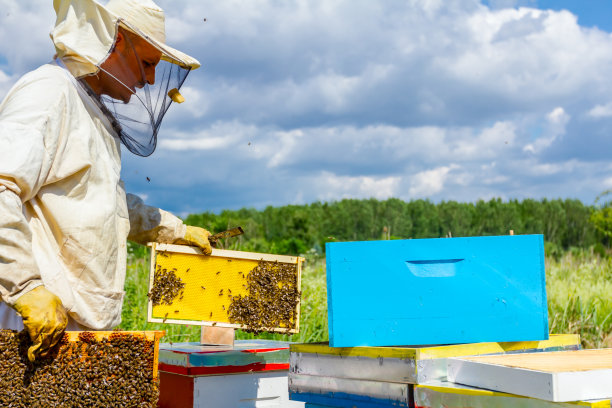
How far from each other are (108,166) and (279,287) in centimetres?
120

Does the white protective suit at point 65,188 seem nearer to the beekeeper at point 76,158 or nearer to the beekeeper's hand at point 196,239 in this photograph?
the beekeeper at point 76,158

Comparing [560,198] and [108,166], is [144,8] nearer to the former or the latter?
[108,166]

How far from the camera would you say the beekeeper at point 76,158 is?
2.29m

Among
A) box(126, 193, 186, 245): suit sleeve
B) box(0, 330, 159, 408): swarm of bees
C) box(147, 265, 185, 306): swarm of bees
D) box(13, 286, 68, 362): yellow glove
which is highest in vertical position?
box(126, 193, 186, 245): suit sleeve

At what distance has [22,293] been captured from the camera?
2.29 metres

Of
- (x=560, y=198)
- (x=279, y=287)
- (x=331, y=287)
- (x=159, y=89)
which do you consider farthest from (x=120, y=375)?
(x=560, y=198)

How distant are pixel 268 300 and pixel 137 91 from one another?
52.7 inches

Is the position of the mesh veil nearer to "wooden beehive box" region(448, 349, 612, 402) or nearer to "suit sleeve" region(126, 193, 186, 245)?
"suit sleeve" region(126, 193, 186, 245)

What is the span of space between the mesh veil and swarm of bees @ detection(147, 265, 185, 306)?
658 mm

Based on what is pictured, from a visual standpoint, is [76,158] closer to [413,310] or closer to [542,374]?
[413,310]

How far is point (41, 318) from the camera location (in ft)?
7.23

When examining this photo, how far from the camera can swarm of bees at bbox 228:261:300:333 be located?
10.8 feet

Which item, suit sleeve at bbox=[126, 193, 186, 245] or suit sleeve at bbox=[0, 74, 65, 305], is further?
suit sleeve at bbox=[126, 193, 186, 245]

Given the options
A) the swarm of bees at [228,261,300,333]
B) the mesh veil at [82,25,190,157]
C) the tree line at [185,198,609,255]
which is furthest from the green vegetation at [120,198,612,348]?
the mesh veil at [82,25,190,157]
